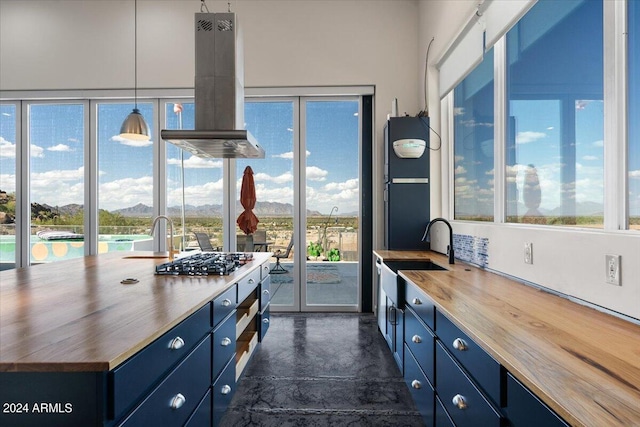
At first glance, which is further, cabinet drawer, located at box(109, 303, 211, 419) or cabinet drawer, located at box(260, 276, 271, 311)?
cabinet drawer, located at box(260, 276, 271, 311)

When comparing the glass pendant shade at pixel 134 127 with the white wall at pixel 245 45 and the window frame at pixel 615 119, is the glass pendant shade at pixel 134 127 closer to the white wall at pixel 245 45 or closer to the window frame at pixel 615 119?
the white wall at pixel 245 45

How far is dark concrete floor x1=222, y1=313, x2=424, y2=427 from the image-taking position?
2.14m

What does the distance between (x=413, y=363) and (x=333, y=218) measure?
2510 millimetres

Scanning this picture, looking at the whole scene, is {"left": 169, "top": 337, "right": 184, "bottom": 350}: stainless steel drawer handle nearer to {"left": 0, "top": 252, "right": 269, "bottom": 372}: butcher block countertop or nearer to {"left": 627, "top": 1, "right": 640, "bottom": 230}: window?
{"left": 0, "top": 252, "right": 269, "bottom": 372}: butcher block countertop

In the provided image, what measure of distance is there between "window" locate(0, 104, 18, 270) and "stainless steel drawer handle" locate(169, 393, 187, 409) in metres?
4.75

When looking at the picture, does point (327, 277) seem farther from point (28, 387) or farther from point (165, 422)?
point (28, 387)

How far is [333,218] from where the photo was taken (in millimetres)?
4410

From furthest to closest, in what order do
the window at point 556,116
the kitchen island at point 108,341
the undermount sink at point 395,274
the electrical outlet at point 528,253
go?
the undermount sink at point 395,274 → the electrical outlet at point 528,253 → the window at point 556,116 → the kitchen island at point 108,341

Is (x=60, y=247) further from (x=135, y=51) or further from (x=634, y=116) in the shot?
(x=634, y=116)

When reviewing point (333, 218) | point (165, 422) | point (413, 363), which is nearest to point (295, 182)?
point (333, 218)

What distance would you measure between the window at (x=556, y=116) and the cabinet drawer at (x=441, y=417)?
1066mm

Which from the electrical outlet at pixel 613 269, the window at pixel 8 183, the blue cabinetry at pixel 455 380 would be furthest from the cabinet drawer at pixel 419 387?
the window at pixel 8 183

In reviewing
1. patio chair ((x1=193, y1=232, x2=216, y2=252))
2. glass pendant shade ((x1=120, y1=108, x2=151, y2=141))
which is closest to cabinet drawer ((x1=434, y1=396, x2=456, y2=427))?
glass pendant shade ((x1=120, y1=108, x2=151, y2=141))

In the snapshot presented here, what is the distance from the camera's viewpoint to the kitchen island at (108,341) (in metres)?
0.89
